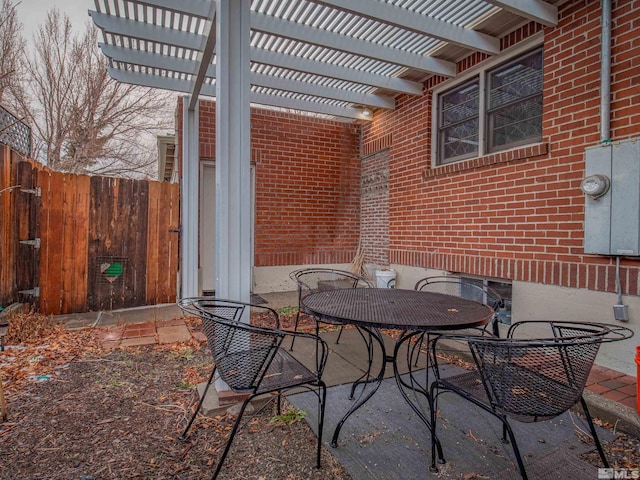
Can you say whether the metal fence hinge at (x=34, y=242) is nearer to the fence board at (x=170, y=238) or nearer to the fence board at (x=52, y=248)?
the fence board at (x=52, y=248)

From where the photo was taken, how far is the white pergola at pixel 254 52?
7.68 feet

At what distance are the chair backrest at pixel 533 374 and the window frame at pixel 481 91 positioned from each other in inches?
105

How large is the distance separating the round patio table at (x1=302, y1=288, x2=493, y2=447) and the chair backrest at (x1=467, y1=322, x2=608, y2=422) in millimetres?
311

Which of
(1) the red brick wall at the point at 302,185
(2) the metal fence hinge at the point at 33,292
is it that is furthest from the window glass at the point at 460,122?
(2) the metal fence hinge at the point at 33,292

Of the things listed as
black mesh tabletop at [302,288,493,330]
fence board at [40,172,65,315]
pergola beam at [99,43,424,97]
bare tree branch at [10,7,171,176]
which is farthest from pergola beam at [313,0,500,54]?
bare tree branch at [10,7,171,176]

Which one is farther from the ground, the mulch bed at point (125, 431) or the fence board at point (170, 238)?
the fence board at point (170, 238)

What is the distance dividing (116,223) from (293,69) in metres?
3.00

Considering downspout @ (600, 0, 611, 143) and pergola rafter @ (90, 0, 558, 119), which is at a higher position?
pergola rafter @ (90, 0, 558, 119)

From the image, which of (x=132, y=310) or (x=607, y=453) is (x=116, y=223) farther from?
(x=607, y=453)

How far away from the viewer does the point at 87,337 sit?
3.68 metres

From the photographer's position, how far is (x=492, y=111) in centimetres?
399

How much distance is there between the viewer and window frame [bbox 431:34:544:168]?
11.8 feet

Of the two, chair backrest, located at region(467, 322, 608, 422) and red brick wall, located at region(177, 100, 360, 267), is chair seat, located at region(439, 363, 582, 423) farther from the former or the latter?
red brick wall, located at region(177, 100, 360, 267)

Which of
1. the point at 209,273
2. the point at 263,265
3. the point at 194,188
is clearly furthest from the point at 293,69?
the point at 209,273
